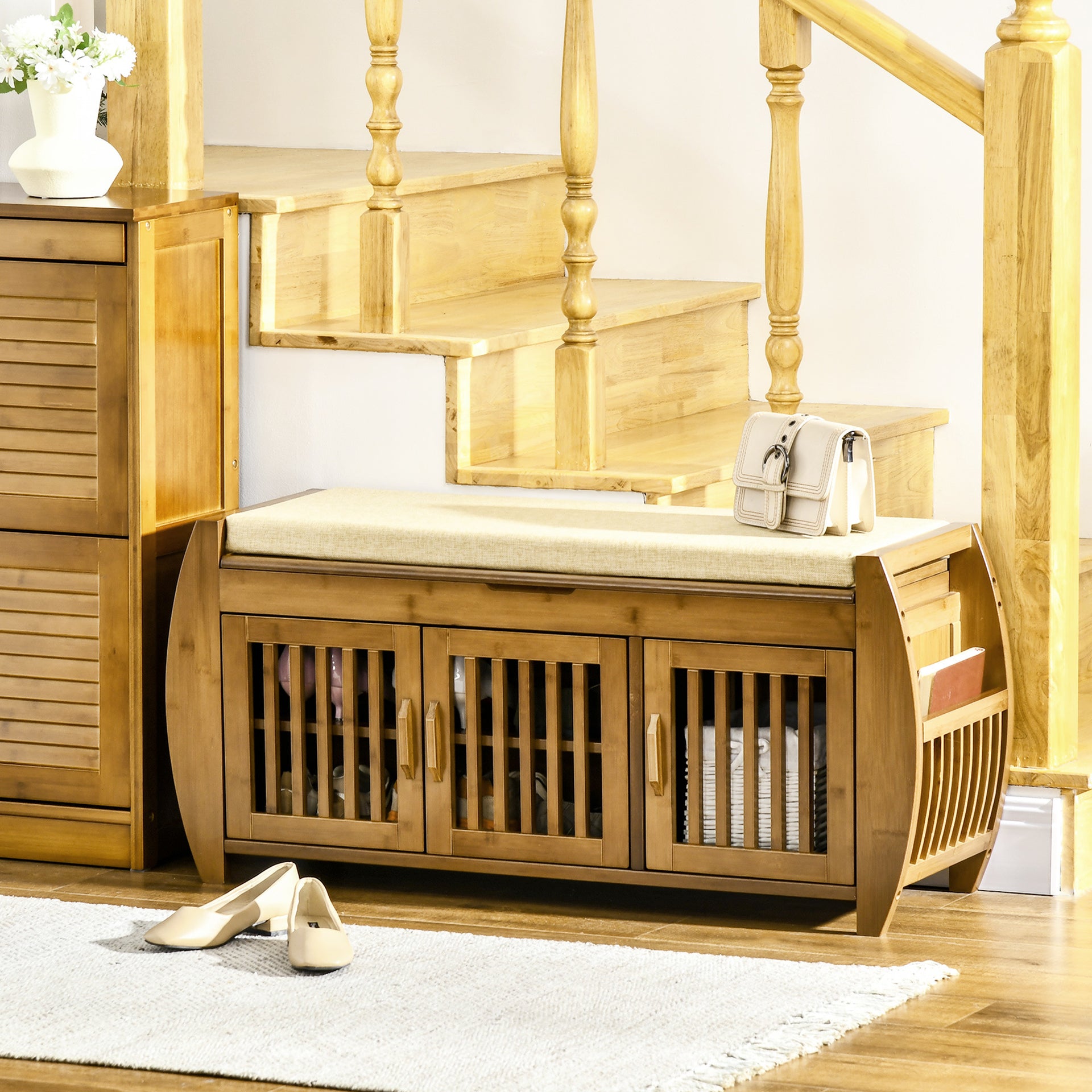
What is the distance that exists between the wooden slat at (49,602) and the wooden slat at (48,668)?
7cm

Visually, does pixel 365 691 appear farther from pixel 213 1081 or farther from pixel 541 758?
pixel 213 1081

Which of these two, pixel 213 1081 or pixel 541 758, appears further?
pixel 541 758

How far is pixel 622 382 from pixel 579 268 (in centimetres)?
45

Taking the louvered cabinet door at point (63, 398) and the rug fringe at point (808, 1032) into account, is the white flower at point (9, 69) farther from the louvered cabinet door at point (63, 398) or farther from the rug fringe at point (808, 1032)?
the rug fringe at point (808, 1032)

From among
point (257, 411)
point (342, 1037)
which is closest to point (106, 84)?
point (257, 411)

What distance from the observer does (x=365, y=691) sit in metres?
3.14

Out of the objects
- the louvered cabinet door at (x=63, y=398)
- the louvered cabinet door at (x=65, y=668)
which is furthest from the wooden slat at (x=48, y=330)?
the louvered cabinet door at (x=65, y=668)

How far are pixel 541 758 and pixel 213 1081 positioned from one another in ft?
2.80

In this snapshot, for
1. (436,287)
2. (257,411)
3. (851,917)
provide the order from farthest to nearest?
(436,287)
(257,411)
(851,917)

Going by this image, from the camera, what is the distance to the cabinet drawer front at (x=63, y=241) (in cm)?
314

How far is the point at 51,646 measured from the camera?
326cm

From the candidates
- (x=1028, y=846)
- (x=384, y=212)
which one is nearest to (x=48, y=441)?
(x=384, y=212)

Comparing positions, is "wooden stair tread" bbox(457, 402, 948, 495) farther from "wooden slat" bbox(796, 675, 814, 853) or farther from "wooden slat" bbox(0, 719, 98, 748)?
"wooden slat" bbox(0, 719, 98, 748)

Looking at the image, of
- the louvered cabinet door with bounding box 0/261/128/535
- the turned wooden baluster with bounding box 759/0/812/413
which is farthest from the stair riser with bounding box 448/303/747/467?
the louvered cabinet door with bounding box 0/261/128/535
